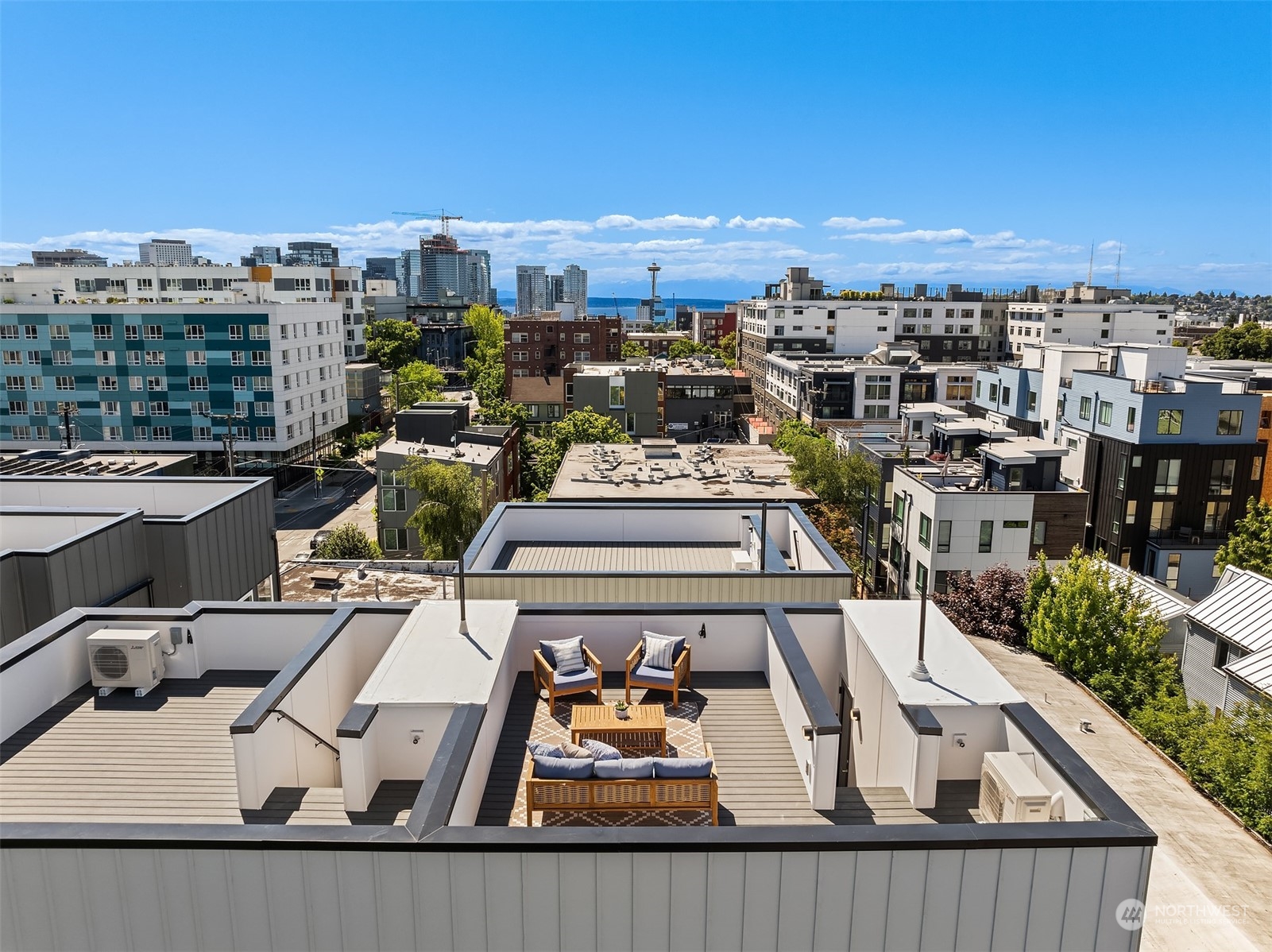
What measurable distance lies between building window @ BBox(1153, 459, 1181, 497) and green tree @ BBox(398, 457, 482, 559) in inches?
1414

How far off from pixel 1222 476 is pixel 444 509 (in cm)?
4109

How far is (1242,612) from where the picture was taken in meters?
24.1

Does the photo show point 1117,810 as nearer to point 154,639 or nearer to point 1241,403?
point 154,639

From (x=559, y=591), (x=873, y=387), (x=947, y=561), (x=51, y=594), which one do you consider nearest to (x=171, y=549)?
(x=51, y=594)

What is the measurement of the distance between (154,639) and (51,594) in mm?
4035

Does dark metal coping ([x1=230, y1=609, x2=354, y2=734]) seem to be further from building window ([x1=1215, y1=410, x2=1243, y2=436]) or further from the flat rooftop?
building window ([x1=1215, y1=410, x2=1243, y2=436])

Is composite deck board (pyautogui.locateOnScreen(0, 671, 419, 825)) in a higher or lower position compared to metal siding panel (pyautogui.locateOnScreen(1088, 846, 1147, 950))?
lower

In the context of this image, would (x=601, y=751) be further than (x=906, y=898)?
Yes

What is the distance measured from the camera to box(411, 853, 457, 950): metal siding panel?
21.9 feet

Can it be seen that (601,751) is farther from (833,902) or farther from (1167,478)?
(1167,478)

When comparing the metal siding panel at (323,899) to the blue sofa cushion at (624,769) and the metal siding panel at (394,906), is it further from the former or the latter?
the blue sofa cushion at (624,769)

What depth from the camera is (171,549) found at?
1642cm

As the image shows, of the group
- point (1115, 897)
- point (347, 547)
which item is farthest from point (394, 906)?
point (347, 547)

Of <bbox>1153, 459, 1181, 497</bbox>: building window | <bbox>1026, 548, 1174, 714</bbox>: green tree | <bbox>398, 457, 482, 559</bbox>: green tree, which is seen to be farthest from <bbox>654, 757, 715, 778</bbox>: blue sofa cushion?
<bbox>1153, 459, 1181, 497</bbox>: building window
